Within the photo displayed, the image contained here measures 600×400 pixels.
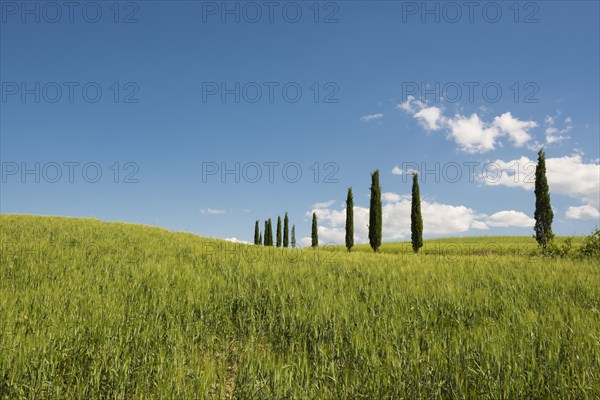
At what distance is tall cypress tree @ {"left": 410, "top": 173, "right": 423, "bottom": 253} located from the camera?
36750mm

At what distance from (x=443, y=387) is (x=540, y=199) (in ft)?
116

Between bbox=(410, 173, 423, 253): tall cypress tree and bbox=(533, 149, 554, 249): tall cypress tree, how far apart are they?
10.2 m

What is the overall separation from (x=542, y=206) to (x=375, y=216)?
1556 centimetres

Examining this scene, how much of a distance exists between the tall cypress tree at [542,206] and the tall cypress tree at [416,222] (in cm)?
1022

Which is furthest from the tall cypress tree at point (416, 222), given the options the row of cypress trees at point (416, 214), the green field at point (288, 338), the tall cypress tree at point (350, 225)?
the green field at point (288, 338)

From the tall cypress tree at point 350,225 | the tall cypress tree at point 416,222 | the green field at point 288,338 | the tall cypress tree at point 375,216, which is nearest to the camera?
the green field at point 288,338

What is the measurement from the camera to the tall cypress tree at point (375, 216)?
3834cm

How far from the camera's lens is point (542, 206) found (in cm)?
3144

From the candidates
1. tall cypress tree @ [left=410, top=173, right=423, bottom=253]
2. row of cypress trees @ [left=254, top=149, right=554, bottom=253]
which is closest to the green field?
row of cypress trees @ [left=254, top=149, right=554, bottom=253]

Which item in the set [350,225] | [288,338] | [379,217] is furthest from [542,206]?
[288,338]

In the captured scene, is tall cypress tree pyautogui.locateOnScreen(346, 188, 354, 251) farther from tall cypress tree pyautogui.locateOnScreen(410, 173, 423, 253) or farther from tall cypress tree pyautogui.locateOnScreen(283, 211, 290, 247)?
tall cypress tree pyautogui.locateOnScreen(283, 211, 290, 247)

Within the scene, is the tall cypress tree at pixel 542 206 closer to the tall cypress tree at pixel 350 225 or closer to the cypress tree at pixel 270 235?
the tall cypress tree at pixel 350 225

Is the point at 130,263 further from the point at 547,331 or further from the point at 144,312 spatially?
the point at 547,331

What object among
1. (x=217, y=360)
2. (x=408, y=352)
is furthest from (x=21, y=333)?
(x=408, y=352)
